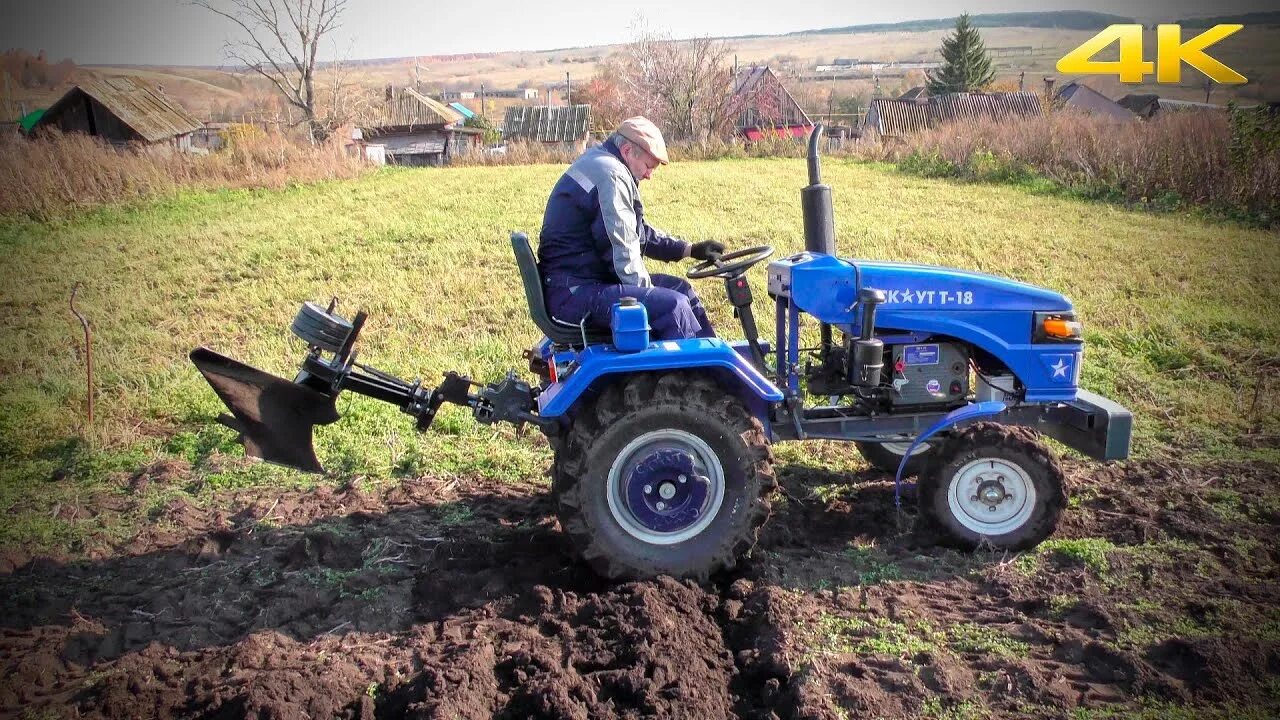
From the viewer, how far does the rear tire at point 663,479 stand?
3.93 metres

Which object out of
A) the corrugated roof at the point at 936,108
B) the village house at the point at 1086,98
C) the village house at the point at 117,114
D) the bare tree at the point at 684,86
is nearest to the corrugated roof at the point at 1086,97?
the village house at the point at 1086,98

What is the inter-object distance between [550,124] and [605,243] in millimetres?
42266

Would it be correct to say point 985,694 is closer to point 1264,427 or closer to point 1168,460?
point 1168,460

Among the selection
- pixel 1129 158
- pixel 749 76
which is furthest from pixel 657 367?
pixel 749 76

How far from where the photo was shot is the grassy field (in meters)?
5.80

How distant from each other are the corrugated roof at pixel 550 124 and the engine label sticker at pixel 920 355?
3963 centimetres

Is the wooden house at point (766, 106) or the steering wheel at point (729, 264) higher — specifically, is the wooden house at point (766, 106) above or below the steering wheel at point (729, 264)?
above

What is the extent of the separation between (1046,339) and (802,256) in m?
1.23

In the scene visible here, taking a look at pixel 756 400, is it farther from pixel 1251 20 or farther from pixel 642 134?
pixel 1251 20

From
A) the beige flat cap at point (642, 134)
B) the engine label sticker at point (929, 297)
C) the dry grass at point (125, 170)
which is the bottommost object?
the engine label sticker at point (929, 297)

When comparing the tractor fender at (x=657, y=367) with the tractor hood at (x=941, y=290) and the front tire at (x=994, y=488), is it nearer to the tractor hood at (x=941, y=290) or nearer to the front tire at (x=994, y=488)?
the tractor hood at (x=941, y=290)

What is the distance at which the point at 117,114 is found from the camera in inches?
1014

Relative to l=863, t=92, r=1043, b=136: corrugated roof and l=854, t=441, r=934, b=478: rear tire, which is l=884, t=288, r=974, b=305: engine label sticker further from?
l=863, t=92, r=1043, b=136: corrugated roof

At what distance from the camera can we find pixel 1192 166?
14641 mm
